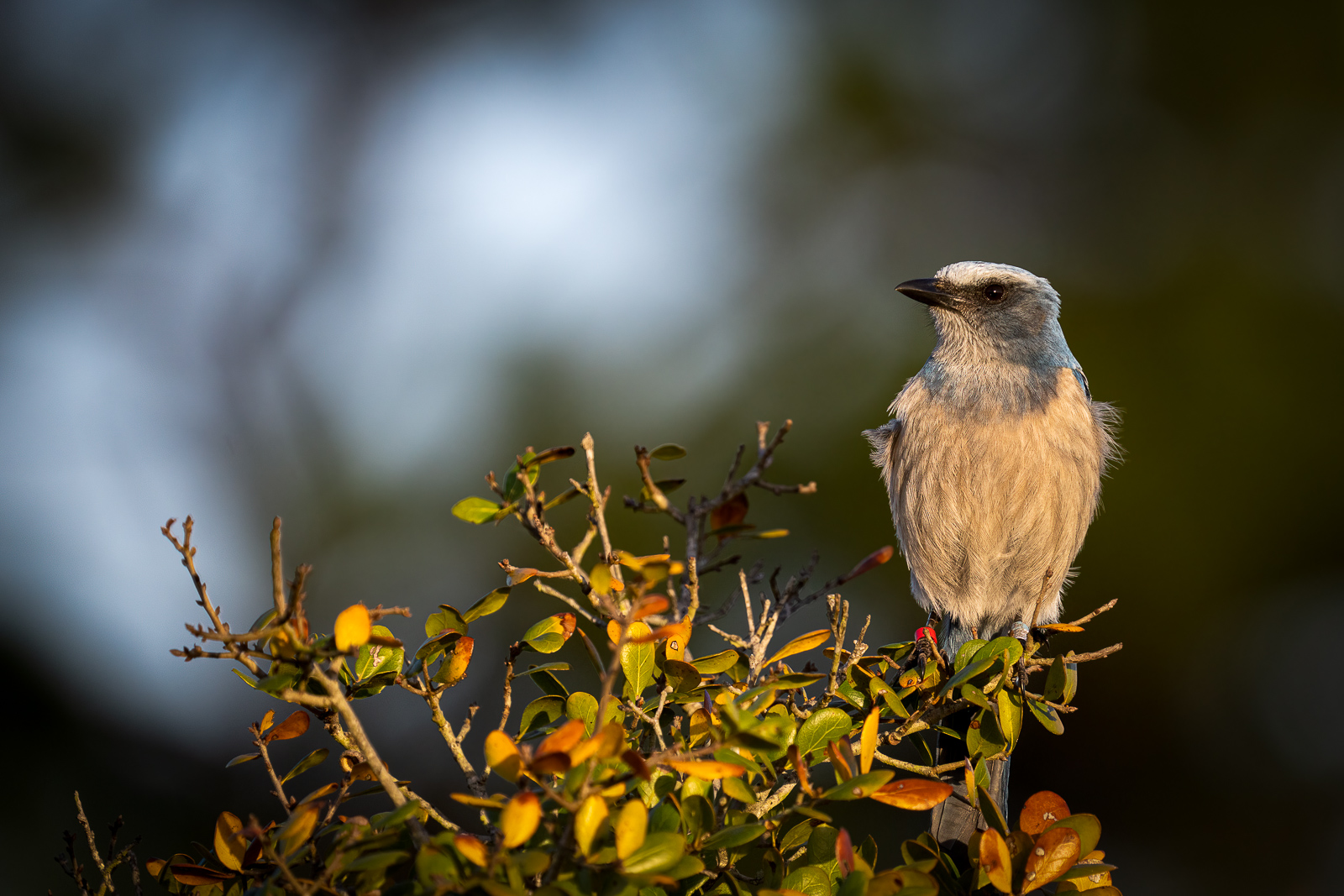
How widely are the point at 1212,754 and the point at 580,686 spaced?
4.14 metres

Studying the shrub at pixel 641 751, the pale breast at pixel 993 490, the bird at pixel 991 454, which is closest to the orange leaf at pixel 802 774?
the shrub at pixel 641 751

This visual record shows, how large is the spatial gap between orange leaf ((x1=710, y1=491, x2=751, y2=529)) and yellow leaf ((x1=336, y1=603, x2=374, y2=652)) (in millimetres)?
647

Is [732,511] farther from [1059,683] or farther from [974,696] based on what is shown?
[1059,683]

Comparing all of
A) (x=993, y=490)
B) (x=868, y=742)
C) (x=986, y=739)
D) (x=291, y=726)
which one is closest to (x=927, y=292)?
(x=993, y=490)

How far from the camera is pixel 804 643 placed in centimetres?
172

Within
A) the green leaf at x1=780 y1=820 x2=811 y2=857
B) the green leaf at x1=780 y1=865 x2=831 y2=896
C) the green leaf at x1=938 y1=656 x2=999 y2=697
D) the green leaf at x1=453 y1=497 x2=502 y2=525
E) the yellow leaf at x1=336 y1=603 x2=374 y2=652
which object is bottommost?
the green leaf at x1=780 y1=820 x2=811 y2=857

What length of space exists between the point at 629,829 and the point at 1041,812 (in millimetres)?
820

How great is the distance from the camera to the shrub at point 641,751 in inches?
48.2

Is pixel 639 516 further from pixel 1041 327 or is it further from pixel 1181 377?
pixel 1181 377

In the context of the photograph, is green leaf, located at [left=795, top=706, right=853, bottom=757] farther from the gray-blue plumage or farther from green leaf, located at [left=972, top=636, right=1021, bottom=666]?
the gray-blue plumage

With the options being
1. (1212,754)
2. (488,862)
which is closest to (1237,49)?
(1212,754)

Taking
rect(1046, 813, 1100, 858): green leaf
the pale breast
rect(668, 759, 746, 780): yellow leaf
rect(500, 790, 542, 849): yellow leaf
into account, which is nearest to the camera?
rect(500, 790, 542, 849): yellow leaf

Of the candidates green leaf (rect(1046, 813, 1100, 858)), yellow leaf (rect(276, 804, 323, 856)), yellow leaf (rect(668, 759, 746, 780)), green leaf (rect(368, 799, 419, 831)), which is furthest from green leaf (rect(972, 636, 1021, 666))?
yellow leaf (rect(276, 804, 323, 856))

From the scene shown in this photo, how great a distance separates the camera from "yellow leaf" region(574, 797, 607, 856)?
1.19 metres
